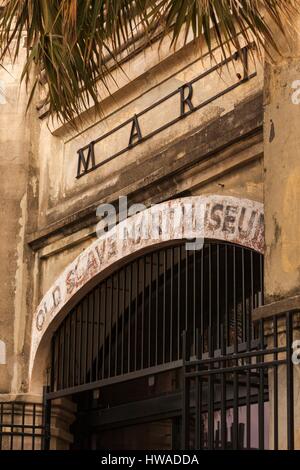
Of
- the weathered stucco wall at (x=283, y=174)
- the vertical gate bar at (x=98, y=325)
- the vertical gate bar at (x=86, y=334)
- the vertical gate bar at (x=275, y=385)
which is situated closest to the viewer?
the vertical gate bar at (x=275, y=385)

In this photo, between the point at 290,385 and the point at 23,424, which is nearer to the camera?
the point at 290,385

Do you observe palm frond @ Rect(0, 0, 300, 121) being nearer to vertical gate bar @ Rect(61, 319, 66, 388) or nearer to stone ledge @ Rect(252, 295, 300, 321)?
stone ledge @ Rect(252, 295, 300, 321)

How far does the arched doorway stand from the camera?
10297mm

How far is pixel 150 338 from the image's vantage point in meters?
11.6

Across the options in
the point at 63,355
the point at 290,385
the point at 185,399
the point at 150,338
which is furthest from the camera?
the point at 63,355

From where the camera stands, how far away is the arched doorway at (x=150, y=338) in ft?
33.8

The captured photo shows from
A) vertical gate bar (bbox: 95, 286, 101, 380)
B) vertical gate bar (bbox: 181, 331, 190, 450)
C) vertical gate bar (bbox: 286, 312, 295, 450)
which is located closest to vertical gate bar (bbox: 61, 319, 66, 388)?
vertical gate bar (bbox: 95, 286, 101, 380)

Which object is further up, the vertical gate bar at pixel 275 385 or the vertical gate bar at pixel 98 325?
the vertical gate bar at pixel 98 325

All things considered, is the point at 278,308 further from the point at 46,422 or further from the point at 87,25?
the point at 46,422

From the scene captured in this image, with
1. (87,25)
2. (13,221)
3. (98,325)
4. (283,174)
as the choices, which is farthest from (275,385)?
(13,221)

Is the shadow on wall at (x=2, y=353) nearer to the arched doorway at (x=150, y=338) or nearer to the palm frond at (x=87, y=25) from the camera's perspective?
the arched doorway at (x=150, y=338)

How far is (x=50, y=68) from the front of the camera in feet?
25.9

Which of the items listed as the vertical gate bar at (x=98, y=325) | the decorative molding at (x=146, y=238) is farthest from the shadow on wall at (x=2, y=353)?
the vertical gate bar at (x=98, y=325)
